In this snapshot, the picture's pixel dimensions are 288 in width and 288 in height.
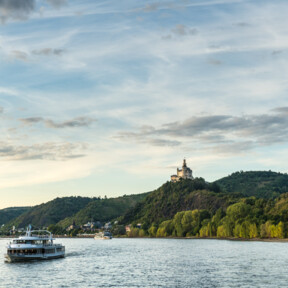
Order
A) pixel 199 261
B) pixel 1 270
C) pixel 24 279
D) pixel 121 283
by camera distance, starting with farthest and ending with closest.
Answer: pixel 199 261 < pixel 1 270 < pixel 24 279 < pixel 121 283

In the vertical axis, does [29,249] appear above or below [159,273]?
above

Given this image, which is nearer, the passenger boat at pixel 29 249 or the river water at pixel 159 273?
the river water at pixel 159 273

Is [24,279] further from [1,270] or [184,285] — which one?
[184,285]

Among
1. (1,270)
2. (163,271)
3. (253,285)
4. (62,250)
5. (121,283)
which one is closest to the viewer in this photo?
(253,285)

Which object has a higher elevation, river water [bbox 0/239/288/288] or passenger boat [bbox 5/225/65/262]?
passenger boat [bbox 5/225/65/262]

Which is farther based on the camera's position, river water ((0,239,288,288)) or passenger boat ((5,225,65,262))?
passenger boat ((5,225,65,262))

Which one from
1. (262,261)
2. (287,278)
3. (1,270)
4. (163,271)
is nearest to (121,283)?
(163,271)

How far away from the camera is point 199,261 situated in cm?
12950

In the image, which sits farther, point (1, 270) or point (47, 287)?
point (1, 270)

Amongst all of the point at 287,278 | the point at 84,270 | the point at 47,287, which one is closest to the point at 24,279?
the point at 47,287

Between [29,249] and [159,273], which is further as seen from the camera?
[29,249]

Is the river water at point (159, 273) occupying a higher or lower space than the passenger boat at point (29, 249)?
lower

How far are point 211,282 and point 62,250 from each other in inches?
3241

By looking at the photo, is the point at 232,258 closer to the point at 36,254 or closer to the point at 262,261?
the point at 262,261
